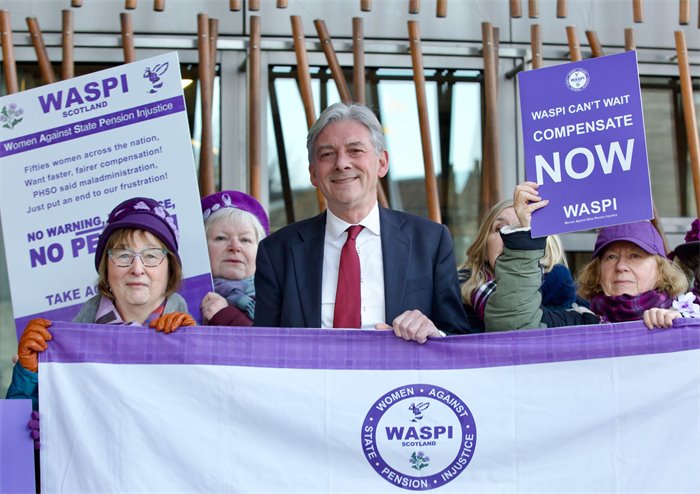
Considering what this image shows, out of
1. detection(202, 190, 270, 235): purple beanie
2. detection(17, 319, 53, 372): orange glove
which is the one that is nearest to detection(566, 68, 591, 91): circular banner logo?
detection(202, 190, 270, 235): purple beanie

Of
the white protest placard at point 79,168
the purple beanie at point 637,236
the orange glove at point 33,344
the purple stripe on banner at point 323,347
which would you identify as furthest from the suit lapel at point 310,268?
the purple beanie at point 637,236

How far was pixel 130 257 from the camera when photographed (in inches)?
124

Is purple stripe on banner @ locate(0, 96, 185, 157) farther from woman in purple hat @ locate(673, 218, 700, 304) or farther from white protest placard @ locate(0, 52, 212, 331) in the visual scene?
woman in purple hat @ locate(673, 218, 700, 304)

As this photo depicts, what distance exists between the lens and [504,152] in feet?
18.1

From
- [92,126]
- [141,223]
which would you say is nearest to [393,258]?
[141,223]

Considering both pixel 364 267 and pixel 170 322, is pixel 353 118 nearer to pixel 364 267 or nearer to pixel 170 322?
pixel 364 267

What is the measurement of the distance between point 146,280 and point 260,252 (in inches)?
14.6

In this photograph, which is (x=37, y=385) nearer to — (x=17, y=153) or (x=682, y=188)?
(x=17, y=153)

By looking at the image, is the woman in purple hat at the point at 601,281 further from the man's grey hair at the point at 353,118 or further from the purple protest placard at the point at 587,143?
the man's grey hair at the point at 353,118

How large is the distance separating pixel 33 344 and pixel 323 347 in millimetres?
818

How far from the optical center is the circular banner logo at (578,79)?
3006 millimetres

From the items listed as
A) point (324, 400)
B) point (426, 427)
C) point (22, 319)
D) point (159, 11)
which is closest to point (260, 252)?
point (324, 400)

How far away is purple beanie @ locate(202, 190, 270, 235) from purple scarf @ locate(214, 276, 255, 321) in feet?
1.00

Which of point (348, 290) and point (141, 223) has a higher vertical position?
point (141, 223)
